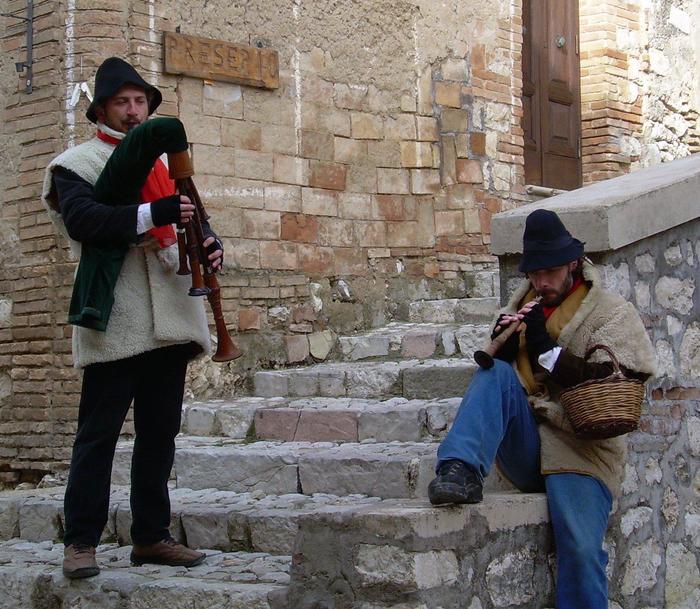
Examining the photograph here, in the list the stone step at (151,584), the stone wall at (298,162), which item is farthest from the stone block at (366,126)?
the stone step at (151,584)

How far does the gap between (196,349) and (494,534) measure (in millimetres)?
1183

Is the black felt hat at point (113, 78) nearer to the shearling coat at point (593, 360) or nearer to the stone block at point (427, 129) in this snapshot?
the shearling coat at point (593, 360)

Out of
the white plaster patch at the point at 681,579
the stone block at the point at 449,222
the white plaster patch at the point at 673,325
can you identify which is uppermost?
the stone block at the point at 449,222

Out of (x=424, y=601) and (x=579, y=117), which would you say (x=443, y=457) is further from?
(x=579, y=117)

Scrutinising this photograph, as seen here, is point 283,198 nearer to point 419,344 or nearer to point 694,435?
point 419,344

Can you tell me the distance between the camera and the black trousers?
3826 mm

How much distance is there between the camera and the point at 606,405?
356cm

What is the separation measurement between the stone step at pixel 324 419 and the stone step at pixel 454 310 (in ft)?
4.33

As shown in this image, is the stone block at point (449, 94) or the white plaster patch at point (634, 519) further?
the stone block at point (449, 94)

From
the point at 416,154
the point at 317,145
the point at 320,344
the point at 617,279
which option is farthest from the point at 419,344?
the point at 617,279

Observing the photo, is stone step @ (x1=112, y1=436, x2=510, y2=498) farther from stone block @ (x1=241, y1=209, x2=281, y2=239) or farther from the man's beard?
stone block @ (x1=241, y1=209, x2=281, y2=239)

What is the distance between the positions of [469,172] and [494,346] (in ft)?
14.8

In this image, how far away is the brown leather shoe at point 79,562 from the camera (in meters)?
3.89

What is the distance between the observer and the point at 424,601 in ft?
10.7
